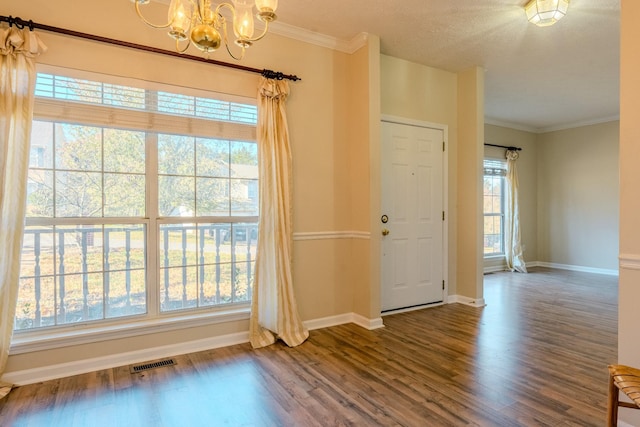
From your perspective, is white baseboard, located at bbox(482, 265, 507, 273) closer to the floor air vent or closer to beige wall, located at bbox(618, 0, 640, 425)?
beige wall, located at bbox(618, 0, 640, 425)

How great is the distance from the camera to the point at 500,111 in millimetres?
6016

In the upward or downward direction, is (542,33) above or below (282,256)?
above

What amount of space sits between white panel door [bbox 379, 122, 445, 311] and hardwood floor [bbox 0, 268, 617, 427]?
64 centimetres

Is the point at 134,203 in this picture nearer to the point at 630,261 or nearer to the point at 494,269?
the point at 630,261

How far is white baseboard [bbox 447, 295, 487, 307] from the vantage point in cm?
417

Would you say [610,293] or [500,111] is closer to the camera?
[610,293]

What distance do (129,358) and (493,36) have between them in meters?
4.26

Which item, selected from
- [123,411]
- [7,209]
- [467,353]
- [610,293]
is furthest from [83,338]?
[610,293]

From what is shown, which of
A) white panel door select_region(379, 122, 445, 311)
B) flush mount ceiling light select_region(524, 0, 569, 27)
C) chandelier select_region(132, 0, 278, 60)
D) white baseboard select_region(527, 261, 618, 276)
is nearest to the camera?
chandelier select_region(132, 0, 278, 60)

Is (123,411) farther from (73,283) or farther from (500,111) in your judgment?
(500,111)

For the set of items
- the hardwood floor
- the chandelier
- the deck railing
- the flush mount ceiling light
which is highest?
the flush mount ceiling light

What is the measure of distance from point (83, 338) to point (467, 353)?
114 inches

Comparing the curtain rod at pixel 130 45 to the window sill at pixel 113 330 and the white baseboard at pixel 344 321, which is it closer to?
the window sill at pixel 113 330

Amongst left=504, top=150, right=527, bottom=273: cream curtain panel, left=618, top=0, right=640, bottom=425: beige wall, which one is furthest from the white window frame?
left=504, top=150, right=527, bottom=273: cream curtain panel
